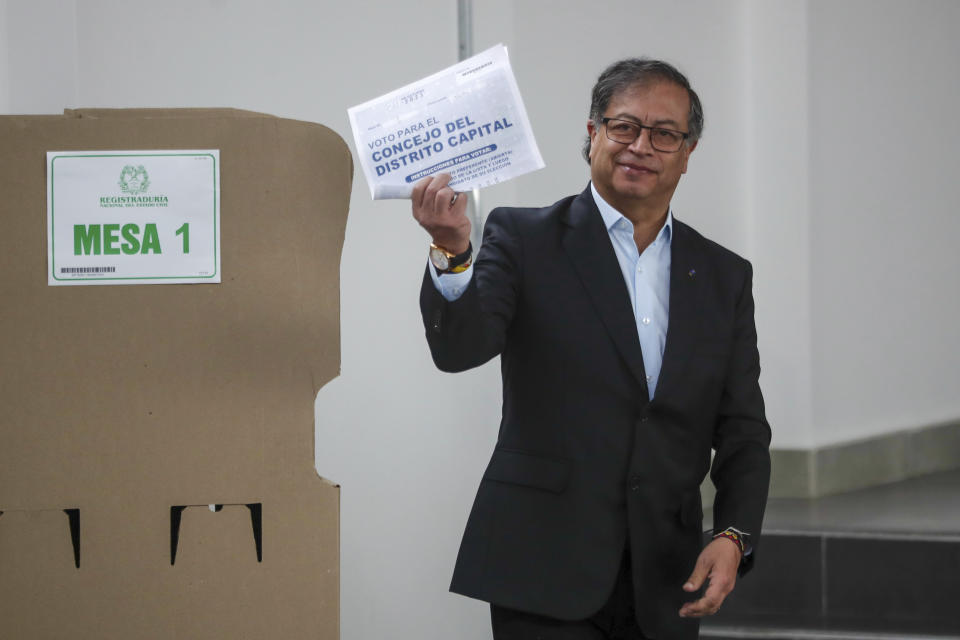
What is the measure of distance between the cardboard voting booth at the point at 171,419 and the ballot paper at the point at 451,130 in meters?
0.09

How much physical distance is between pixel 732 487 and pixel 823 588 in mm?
1311

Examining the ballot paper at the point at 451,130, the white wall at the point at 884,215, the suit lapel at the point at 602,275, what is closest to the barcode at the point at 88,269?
the ballot paper at the point at 451,130

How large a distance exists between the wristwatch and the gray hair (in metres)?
0.39

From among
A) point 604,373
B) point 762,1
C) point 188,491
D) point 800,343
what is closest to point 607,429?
point 604,373

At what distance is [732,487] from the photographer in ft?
4.75

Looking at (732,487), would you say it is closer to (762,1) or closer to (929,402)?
(762,1)

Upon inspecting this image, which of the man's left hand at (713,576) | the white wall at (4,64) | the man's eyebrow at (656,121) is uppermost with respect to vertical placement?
the white wall at (4,64)

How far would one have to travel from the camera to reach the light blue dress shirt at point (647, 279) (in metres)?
1.38

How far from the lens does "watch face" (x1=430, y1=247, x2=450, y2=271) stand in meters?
1.16

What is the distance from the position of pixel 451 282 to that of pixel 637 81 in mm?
460

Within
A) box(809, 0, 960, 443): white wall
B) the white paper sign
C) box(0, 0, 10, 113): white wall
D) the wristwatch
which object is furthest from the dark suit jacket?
box(809, 0, 960, 443): white wall

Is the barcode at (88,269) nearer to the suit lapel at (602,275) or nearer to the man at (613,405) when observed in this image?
the man at (613,405)

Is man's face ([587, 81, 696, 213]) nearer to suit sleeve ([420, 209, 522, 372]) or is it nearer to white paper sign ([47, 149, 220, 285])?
suit sleeve ([420, 209, 522, 372])

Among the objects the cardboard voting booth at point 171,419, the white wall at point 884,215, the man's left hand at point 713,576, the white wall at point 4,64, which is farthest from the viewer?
the white wall at point 884,215
